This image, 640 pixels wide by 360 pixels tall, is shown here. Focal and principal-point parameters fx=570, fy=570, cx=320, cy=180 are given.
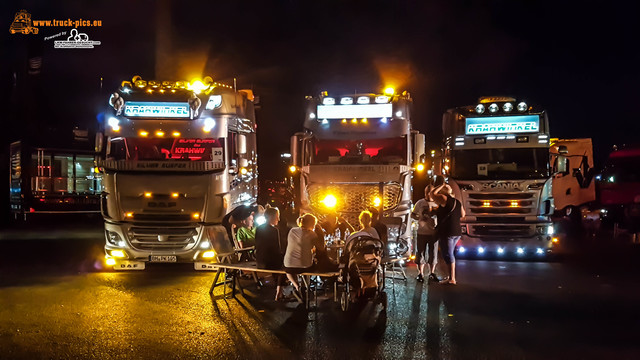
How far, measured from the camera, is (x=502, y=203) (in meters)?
13.4

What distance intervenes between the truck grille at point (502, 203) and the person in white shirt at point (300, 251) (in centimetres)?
624

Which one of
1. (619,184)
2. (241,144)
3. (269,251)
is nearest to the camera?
(269,251)

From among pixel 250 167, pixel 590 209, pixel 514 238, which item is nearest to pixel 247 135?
pixel 250 167

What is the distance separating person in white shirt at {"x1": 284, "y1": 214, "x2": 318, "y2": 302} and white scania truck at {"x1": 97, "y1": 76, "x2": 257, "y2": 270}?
287cm

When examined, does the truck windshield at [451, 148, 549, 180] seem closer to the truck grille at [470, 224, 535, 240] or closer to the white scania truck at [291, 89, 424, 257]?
the truck grille at [470, 224, 535, 240]

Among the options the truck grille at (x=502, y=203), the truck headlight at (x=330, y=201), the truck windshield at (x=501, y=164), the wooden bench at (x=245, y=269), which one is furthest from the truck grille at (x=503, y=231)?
the wooden bench at (x=245, y=269)

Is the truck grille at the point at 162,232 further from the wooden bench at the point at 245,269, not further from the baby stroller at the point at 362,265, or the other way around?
the baby stroller at the point at 362,265

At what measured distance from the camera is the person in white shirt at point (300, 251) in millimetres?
8453

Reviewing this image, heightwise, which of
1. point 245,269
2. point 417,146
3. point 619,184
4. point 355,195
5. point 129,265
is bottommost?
point 129,265

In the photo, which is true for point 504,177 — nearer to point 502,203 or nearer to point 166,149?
point 502,203

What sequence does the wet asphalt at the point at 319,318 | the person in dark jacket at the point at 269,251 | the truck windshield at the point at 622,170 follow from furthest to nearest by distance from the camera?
the truck windshield at the point at 622,170 → the person in dark jacket at the point at 269,251 → the wet asphalt at the point at 319,318

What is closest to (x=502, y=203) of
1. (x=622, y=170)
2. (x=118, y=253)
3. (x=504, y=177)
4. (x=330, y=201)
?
(x=504, y=177)

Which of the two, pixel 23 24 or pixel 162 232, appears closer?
pixel 162 232

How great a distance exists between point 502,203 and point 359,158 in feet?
12.6
